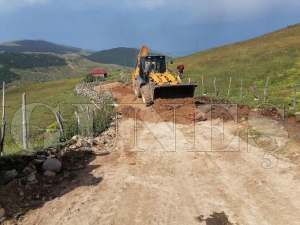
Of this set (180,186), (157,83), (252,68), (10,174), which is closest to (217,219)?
(180,186)

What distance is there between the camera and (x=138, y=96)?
21906mm

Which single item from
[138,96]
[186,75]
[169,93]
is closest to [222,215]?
[169,93]

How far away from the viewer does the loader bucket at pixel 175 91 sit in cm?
1681

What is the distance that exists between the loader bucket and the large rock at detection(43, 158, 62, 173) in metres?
8.65

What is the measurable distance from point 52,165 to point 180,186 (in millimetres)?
3992

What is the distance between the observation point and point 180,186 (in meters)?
7.98

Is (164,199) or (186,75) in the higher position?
(186,75)

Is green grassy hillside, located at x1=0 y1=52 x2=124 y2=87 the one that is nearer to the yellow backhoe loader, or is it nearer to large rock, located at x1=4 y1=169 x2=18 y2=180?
the yellow backhoe loader

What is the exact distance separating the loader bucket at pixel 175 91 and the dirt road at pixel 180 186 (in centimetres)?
477

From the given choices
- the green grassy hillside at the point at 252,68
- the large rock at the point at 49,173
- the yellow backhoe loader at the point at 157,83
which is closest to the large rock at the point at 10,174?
the large rock at the point at 49,173

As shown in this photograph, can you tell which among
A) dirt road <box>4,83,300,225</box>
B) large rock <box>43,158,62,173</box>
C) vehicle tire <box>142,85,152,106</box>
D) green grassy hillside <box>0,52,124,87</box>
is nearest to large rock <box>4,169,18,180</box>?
large rock <box>43,158,62,173</box>

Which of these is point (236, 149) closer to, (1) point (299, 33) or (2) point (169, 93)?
(2) point (169, 93)

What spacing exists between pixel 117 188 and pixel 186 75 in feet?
→ 110

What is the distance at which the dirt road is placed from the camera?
647 centimetres
